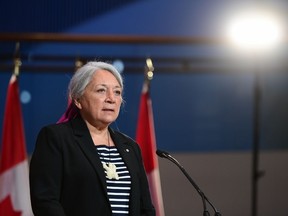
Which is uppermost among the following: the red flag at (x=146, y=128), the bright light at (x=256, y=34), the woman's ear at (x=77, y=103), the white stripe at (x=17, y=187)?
the bright light at (x=256, y=34)

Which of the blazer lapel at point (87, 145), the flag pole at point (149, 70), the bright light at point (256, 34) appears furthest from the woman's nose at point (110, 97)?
the bright light at point (256, 34)

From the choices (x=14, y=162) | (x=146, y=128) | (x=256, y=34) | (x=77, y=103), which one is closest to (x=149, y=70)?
(x=146, y=128)

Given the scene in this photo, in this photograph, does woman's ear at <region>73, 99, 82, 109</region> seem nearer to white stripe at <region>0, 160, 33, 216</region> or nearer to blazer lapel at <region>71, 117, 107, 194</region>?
blazer lapel at <region>71, 117, 107, 194</region>

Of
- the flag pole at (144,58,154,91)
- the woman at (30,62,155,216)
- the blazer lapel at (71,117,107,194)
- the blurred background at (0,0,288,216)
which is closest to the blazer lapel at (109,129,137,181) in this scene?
the woman at (30,62,155,216)

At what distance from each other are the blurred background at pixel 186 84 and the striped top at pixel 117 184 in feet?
5.04

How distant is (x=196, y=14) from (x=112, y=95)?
184 centimetres

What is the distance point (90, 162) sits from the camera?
1549 millimetres

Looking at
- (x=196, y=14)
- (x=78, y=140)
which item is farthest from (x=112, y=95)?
(x=196, y=14)

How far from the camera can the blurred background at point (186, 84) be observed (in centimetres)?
320

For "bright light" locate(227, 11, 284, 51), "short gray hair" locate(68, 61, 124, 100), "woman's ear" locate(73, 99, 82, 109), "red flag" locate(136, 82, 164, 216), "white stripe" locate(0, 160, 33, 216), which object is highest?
"bright light" locate(227, 11, 284, 51)

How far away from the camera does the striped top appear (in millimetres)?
1562

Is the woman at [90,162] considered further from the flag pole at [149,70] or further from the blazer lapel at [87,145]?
the flag pole at [149,70]

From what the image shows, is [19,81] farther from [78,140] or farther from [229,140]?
[78,140]

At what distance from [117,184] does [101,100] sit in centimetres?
25
